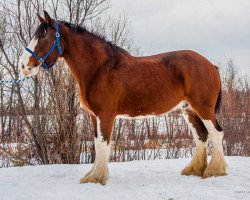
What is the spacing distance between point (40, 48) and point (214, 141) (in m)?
2.96

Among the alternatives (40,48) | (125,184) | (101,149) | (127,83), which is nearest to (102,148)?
(101,149)

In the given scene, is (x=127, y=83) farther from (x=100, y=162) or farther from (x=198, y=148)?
(x=198, y=148)

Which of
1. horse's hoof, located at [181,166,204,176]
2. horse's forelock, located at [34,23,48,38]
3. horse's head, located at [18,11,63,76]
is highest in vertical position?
horse's forelock, located at [34,23,48,38]

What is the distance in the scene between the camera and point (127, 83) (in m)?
5.00

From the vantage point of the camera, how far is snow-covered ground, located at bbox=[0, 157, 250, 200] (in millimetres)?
4297

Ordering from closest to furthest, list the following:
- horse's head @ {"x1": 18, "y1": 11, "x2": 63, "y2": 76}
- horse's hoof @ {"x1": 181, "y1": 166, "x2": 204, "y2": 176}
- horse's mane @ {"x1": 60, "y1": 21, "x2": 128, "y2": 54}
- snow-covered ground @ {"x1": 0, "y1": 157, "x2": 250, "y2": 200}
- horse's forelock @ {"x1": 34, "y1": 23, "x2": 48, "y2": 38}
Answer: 1. snow-covered ground @ {"x1": 0, "y1": 157, "x2": 250, "y2": 200}
2. horse's head @ {"x1": 18, "y1": 11, "x2": 63, "y2": 76}
3. horse's forelock @ {"x1": 34, "y1": 23, "x2": 48, "y2": 38}
4. horse's mane @ {"x1": 60, "y1": 21, "x2": 128, "y2": 54}
5. horse's hoof @ {"x1": 181, "y1": 166, "x2": 204, "y2": 176}

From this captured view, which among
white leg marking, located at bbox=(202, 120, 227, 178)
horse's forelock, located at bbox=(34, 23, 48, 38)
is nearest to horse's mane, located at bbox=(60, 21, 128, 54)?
horse's forelock, located at bbox=(34, 23, 48, 38)

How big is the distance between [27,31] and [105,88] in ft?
12.6

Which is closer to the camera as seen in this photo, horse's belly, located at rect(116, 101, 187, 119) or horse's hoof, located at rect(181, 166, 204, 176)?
horse's belly, located at rect(116, 101, 187, 119)

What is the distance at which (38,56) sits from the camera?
4684 mm

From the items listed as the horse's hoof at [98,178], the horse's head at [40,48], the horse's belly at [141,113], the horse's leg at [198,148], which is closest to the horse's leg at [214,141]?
the horse's leg at [198,148]

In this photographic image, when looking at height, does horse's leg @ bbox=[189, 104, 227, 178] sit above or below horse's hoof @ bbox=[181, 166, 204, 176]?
above

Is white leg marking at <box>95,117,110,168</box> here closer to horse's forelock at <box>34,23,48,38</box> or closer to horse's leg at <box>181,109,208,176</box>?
horse's forelock at <box>34,23,48,38</box>

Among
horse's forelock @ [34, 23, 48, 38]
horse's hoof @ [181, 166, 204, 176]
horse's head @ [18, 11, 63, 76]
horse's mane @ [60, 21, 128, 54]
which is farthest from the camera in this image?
horse's hoof @ [181, 166, 204, 176]
